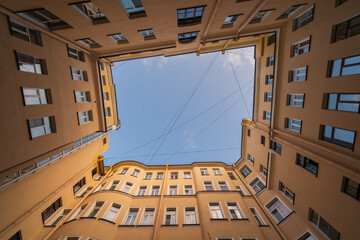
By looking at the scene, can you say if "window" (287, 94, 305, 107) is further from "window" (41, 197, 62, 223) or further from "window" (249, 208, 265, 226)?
"window" (41, 197, 62, 223)

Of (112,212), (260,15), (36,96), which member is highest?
(260,15)

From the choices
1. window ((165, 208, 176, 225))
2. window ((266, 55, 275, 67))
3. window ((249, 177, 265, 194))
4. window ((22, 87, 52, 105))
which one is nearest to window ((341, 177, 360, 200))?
window ((249, 177, 265, 194))

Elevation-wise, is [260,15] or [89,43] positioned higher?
[260,15]

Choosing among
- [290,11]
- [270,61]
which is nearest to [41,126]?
[290,11]

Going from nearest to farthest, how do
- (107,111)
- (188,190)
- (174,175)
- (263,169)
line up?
(263,169), (188,190), (107,111), (174,175)

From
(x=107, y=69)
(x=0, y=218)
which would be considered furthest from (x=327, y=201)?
(x=107, y=69)

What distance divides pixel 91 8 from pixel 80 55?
5.07 m

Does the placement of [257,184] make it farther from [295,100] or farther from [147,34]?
[147,34]

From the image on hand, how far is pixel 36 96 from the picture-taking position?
965 centimetres

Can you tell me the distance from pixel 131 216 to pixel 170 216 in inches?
158

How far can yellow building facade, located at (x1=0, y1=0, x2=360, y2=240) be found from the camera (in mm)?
8445

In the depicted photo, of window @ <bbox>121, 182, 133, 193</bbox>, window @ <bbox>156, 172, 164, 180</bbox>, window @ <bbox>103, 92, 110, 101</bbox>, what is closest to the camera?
window @ <bbox>121, 182, 133, 193</bbox>

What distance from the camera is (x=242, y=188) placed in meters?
18.6

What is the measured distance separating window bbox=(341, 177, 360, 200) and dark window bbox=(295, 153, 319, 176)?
1.90 metres
